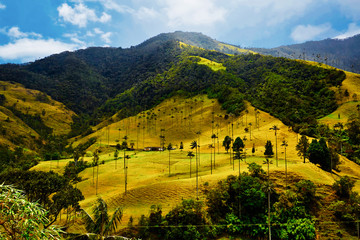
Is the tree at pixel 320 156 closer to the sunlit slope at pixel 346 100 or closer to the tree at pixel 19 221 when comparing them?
the sunlit slope at pixel 346 100

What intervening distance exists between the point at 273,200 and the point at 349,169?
111 ft

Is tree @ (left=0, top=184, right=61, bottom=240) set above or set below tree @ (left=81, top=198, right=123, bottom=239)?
above

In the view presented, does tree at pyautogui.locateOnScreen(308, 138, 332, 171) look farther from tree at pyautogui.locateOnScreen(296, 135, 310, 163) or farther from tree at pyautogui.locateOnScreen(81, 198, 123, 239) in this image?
tree at pyautogui.locateOnScreen(81, 198, 123, 239)

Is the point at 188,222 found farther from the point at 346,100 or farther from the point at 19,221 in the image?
the point at 346,100

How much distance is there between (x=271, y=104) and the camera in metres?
155

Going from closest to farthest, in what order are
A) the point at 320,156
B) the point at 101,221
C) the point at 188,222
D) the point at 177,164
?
the point at 101,221, the point at 188,222, the point at 320,156, the point at 177,164

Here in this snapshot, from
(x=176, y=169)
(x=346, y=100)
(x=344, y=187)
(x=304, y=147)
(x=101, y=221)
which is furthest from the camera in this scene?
(x=346, y=100)

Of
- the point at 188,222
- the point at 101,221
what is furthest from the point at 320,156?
the point at 101,221

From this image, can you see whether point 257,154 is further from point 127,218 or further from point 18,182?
point 18,182

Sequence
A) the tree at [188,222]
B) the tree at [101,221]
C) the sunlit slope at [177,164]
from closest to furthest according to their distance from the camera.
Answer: the tree at [101,221] < the tree at [188,222] < the sunlit slope at [177,164]

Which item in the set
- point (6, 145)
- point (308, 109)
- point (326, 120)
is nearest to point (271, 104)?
point (308, 109)

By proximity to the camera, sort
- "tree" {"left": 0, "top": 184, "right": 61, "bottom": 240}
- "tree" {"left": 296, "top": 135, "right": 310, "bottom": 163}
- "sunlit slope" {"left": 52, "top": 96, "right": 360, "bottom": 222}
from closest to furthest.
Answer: "tree" {"left": 0, "top": 184, "right": 61, "bottom": 240} < "sunlit slope" {"left": 52, "top": 96, "right": 360, "bottom": 222} < "tree" {"left": 296, "top": 135, "right": 310, "bottom": 163}

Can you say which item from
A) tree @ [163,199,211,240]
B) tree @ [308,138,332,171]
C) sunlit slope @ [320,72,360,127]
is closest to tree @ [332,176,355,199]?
tree @ [308,138,332,171]

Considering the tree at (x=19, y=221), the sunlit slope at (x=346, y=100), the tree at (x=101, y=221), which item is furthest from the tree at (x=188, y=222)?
the sunlit slope at (x=346, y=100)
